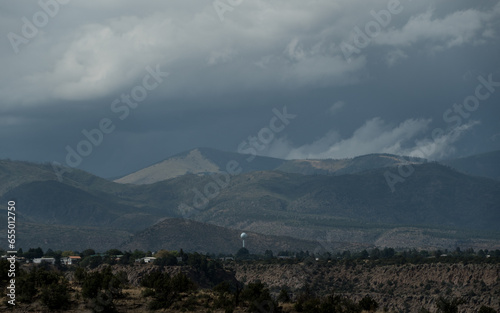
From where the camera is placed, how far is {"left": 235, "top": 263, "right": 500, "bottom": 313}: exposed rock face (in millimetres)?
139750

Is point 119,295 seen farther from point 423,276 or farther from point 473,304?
Result: point 423,276

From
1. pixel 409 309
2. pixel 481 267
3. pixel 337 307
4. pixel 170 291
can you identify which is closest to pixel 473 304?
pixel 409 309

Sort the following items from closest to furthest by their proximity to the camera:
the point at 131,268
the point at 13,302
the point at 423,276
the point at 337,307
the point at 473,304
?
the point at 13,302 < the point at 337,307 < the point at 473,304 < the point at 131,268 < the point at 423,276

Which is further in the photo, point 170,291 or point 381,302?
point 381,302

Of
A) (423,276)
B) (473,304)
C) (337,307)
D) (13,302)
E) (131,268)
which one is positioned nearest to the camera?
(13,302)

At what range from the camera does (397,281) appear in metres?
160

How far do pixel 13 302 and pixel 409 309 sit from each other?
279 ft

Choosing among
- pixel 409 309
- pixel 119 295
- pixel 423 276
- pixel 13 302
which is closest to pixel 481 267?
pixel 423 276

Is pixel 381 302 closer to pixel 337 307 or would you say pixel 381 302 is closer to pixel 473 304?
pixel 473 304

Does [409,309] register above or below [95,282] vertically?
below

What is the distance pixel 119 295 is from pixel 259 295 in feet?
52.9

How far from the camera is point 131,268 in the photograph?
473 ft

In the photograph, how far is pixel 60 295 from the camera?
7700cm

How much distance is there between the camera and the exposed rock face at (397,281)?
140m
